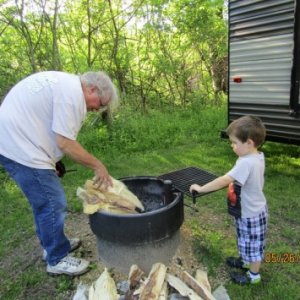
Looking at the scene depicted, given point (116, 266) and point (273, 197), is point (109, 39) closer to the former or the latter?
point (273, 197)

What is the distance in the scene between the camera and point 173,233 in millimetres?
2797

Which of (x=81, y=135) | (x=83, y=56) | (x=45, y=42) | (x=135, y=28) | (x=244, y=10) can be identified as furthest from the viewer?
(x=135, y=28)

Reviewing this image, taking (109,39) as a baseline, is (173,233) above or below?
below

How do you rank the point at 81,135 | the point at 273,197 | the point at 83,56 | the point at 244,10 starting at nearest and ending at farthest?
the point at 273,197
the point at 244,10
the point at 81,135
the point at 83,56

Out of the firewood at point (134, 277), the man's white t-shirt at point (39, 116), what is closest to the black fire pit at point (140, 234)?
the firewood at point (134, 277)

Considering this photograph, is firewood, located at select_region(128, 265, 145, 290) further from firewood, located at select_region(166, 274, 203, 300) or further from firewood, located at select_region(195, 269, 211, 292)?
firewood, located at select_region(195, 269, 211, 292)

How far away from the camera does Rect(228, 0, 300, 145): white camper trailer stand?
13.9 feet

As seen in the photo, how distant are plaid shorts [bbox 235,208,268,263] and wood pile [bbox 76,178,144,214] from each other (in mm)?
841

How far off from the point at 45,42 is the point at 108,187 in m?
5.48

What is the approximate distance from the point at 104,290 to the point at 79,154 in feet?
3.15

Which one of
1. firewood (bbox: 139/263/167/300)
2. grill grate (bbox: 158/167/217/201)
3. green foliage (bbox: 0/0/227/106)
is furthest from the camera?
green foliage (bbox: 0/0/227/106)

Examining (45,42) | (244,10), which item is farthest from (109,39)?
(244,10)

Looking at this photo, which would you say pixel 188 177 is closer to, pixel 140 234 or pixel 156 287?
pixel 140 234
